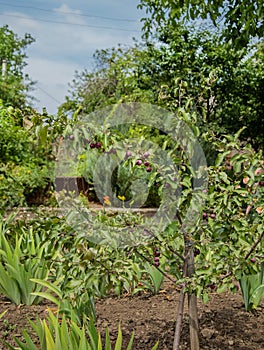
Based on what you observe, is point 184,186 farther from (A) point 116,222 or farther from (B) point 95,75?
(B) point 95,75

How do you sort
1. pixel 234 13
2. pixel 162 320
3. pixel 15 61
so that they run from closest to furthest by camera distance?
1. pixel 162 320
2. pixel 234 13
3. pixel 15 61

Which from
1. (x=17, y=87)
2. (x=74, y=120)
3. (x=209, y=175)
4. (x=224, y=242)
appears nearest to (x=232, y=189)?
(x=209, y=175)

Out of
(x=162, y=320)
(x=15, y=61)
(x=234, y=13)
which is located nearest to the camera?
(x=162, y=320)

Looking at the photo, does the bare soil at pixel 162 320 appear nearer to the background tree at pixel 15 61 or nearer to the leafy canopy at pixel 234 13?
the leafy canopy at pixel 234 13

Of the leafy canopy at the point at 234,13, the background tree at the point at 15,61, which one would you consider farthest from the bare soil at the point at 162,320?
the background tree at the point at 15,61

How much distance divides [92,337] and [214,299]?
1.38 m

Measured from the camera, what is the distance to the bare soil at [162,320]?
2.40 m

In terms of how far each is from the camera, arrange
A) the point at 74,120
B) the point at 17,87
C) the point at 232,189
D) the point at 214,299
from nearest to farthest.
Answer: the point at 74,120 < the point at 232,189 < the point at 214,299 < the point at 17,87

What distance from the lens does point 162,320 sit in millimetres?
2641

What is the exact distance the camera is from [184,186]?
76.3 inches

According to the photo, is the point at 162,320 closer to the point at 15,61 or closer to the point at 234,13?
the point at 234,13

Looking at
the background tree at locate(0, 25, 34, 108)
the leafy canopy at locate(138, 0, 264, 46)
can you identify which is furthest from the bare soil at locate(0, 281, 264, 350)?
the background tree at locate(0, 25, 34, 108)

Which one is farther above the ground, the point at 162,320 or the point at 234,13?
the point at 234,13

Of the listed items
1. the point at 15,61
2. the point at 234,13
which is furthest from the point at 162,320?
the point at 15,61
